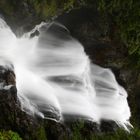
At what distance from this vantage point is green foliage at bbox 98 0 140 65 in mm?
12125

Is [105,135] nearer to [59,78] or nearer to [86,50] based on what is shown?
[59,78]

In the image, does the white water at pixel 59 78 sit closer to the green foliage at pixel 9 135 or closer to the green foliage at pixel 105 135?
the green foliage at pixel 105 135

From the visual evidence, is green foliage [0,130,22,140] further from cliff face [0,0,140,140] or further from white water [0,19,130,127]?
white water [0,19,130,127]

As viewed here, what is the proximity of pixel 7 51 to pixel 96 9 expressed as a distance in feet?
8.22

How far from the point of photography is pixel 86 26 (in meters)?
12.7

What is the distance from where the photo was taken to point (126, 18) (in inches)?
489

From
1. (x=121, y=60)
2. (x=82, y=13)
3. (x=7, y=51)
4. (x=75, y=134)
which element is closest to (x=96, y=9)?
(x=82, y=13)

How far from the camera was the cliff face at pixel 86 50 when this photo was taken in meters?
10.0

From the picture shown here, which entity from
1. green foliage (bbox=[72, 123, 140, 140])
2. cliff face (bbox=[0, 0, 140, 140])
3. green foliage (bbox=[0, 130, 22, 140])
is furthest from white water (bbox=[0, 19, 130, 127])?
green foliage (bbox=[0, 130, 22, 140])

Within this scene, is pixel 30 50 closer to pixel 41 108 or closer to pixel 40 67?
pixel 40 67

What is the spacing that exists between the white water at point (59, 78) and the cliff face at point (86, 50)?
0.24 m

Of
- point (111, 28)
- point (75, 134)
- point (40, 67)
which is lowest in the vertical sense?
point (75, 134)

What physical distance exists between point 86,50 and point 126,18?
4.78ft

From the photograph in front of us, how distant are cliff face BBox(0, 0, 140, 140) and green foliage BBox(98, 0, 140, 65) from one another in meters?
0.11
